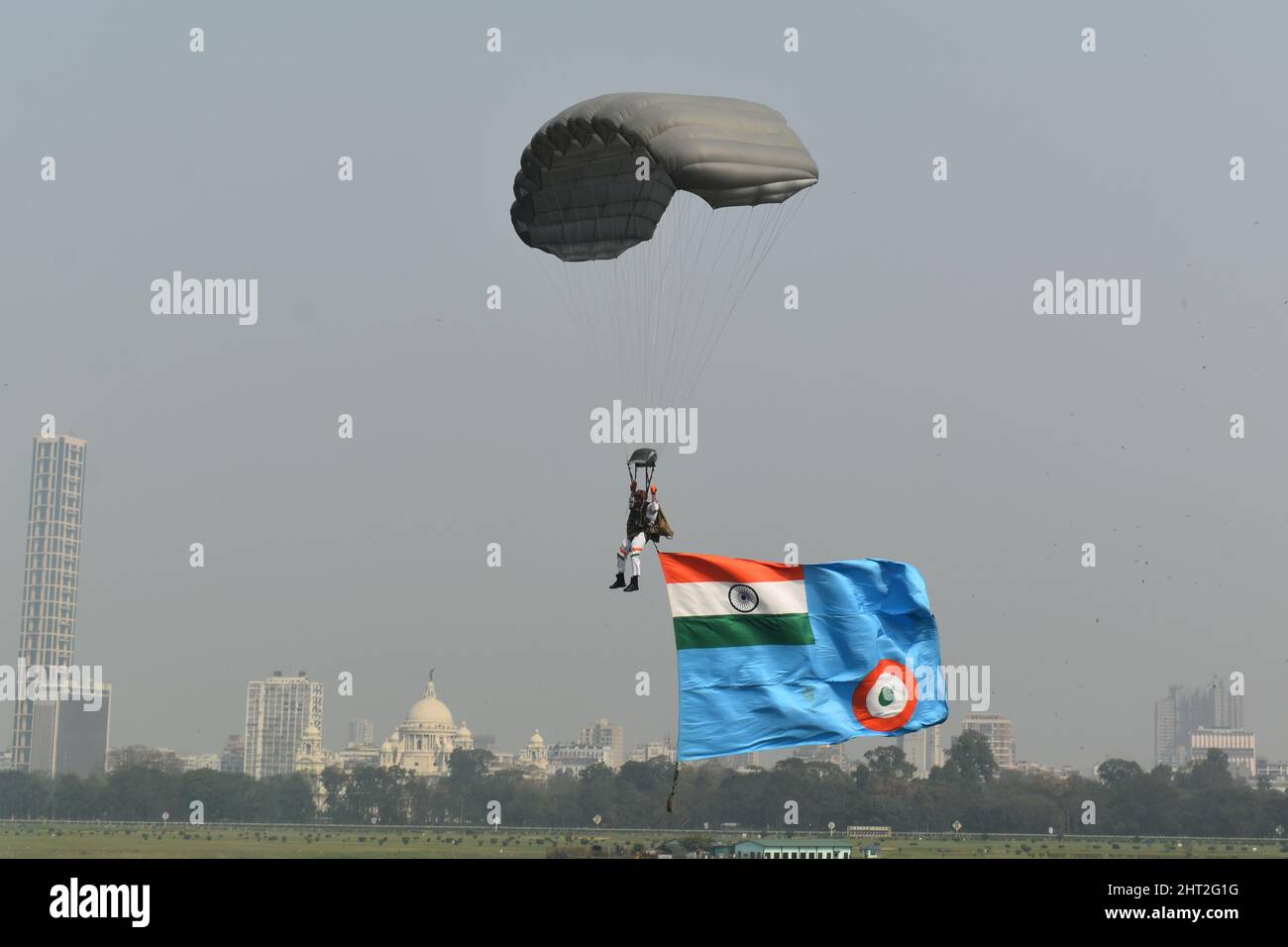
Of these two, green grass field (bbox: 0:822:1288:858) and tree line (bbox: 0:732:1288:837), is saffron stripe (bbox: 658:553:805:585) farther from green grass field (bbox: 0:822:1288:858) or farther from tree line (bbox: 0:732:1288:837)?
tree line (bbox: 0:732:1288:837)

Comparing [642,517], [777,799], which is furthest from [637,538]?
[777,799]

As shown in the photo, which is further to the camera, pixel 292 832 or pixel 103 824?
pixel 103 824

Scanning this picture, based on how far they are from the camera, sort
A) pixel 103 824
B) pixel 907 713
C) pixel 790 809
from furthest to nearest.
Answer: pixel 103 824 → pixel 790 809 → pixel 907 713

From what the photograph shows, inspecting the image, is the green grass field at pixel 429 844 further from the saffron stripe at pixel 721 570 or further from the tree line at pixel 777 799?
the saffron stripe at pixel 721 570

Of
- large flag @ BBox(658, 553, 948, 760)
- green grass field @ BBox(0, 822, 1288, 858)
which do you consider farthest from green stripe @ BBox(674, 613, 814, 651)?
green grass field @ BBox(0, 822, 1288, 858)

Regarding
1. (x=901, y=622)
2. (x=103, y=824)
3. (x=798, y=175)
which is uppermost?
(x=798, y=175)

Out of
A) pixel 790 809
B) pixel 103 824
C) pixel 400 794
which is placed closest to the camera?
pixel 790 809

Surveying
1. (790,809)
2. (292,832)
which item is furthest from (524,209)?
(292,832)
